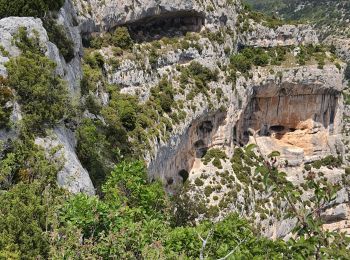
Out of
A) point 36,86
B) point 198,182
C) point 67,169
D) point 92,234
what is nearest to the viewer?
point 92,234

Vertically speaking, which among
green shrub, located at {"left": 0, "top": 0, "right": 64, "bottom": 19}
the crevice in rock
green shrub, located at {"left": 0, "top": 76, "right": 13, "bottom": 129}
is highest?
green shrub, located at {"left": 0, "top": 0, "right": 64, "bottom": 19}

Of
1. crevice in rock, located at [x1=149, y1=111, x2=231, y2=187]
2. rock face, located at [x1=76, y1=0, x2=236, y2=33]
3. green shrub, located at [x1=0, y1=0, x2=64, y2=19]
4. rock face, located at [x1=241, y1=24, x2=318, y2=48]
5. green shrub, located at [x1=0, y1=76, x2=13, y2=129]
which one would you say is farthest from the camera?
rock face, located at [x1=241, y1=24, x2=318, y2=48]

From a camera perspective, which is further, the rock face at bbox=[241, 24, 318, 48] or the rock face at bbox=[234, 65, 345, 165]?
the rock face at bbox=[241, 24, 318, 48]

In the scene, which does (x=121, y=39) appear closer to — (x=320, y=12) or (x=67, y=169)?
(x=67, y=169)

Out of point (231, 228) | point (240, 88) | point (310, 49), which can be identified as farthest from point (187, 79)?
point (231, 228)

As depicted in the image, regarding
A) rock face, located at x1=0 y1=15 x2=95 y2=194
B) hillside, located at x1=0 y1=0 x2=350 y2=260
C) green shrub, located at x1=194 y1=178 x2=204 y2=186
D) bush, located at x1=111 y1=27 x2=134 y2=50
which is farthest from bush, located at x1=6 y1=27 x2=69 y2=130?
green shrub, located at x1=194 y1=178 x2=204 y2=186

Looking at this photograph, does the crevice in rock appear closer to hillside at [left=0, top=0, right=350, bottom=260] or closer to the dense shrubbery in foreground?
hillside at [left=0, top=0, right=350, bottom=260]

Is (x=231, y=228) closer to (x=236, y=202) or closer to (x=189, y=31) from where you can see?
(x=236, y=202)

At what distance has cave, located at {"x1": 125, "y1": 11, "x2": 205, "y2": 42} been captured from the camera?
140 ft

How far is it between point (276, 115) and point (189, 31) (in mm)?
16340

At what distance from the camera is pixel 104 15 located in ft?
121

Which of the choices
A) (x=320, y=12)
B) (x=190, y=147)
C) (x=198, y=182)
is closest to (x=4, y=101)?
(x=198, y=182)

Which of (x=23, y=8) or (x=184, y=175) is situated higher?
(x=23, y=8)

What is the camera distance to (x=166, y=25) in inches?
1807
